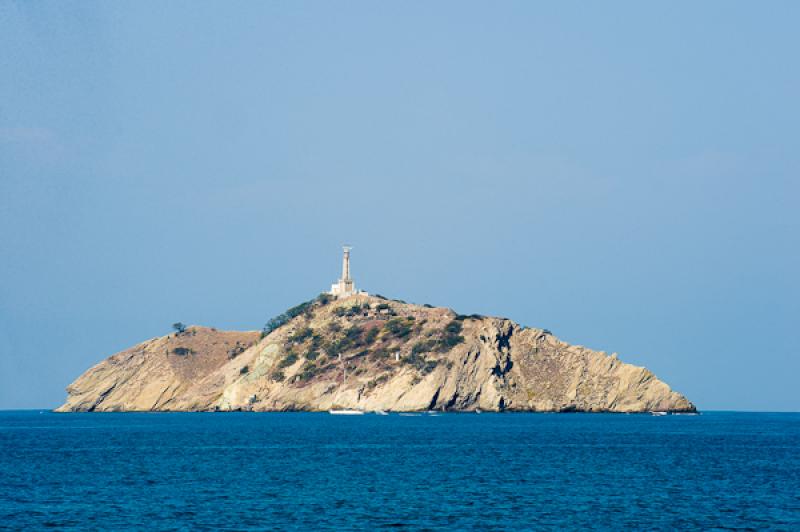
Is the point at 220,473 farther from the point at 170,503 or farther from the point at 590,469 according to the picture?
the point at 590,469

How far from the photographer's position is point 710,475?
7531cm

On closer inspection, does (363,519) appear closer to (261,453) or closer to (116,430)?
(261,453)

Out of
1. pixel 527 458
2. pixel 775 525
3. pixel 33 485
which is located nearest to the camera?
pixel 775 525

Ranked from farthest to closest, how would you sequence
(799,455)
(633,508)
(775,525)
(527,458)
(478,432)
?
1. (478,432)
2. (799,455)
3. (527,458)
4. (633,508)
5. (775,525)

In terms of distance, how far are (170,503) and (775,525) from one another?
2976 cm

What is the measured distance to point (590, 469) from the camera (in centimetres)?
7925

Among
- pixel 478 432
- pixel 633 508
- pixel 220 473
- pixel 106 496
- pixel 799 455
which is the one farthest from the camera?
pixel 478 432

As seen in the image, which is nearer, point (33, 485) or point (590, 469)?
point (33, 485)

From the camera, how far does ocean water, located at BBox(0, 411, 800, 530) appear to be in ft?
170

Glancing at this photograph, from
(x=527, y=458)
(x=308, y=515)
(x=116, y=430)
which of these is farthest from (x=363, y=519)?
(x=116, y=430)

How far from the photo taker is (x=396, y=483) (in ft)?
223

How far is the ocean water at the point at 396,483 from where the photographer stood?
5188 centimetres

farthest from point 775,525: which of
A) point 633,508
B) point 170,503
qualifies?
point 170,503

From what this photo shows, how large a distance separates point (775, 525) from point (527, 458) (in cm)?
3892
